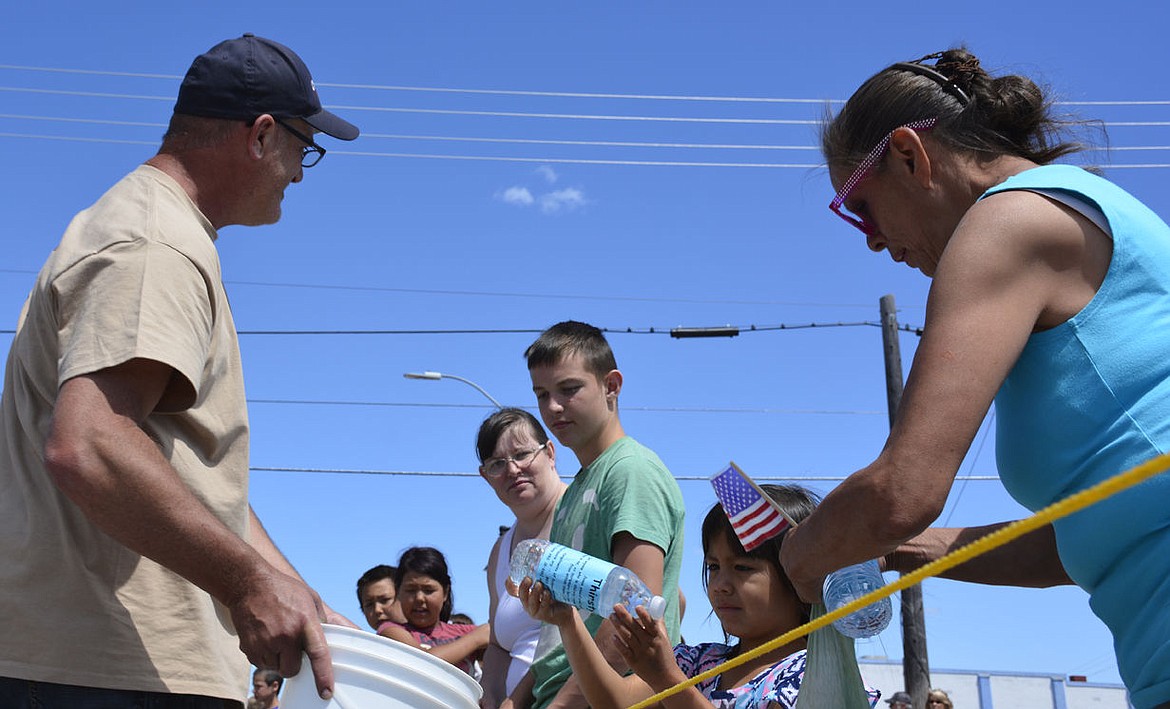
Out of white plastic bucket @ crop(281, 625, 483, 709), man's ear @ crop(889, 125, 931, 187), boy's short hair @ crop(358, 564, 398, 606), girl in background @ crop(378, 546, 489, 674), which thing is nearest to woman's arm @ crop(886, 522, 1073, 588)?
man's ear @ crop(889, 125, 931, 187)

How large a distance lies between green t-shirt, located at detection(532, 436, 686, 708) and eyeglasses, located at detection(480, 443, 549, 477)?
82 centimetres

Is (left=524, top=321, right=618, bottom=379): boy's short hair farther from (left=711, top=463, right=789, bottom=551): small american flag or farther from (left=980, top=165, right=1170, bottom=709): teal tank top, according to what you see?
(left=980, top=165, right=1170, bottom=709): teal tank top

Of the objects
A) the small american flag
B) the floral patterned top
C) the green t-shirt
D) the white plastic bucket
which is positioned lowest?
the white plastic bucket

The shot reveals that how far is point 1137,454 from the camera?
5.31 feet

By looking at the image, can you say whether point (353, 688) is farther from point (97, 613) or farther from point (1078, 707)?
point (1078, 707)

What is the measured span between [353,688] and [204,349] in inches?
29.4

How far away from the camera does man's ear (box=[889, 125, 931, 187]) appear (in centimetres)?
199

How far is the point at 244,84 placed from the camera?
2668 millimetres

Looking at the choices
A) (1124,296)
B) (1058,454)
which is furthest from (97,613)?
(1124,296)

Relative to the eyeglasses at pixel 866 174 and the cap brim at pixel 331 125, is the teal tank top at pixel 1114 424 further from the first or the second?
the cap brim at pixel 331 125

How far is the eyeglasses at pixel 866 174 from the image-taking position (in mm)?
2005

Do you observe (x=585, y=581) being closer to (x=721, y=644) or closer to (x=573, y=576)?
(x=573, y=576)

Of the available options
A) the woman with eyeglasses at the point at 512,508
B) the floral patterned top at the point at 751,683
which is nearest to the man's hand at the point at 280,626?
the floral patterned top at the point at 751,683

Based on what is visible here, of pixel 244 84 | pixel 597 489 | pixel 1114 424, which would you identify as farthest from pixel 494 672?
pixel 1114 424
